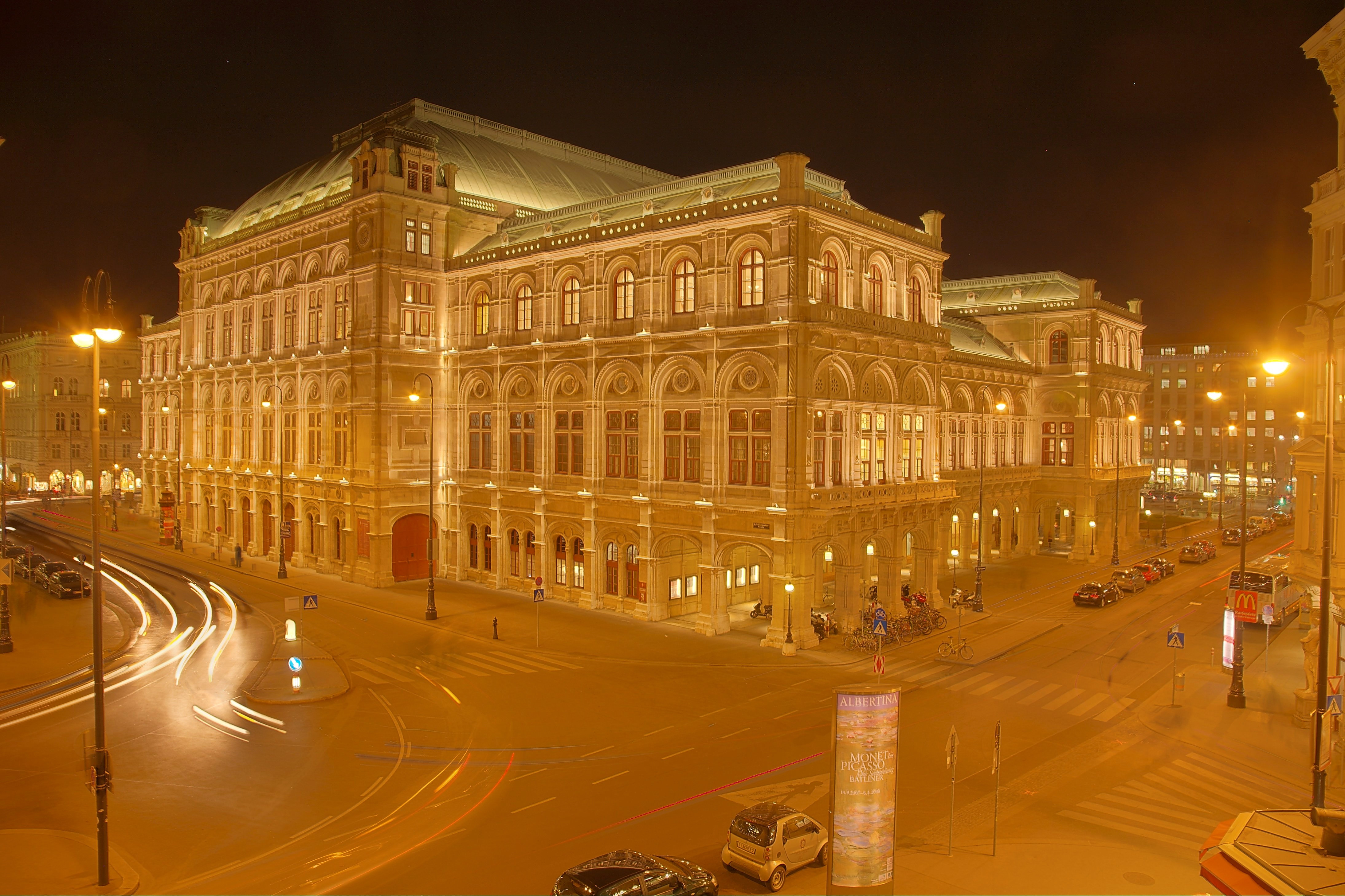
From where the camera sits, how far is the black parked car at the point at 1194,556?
198ft

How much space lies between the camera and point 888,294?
41.1m

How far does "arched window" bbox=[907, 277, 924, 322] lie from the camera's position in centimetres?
4294

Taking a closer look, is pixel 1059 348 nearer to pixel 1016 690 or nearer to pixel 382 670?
pixel 1016 690

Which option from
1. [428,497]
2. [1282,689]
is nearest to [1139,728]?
[1282,689]

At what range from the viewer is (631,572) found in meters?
41.8

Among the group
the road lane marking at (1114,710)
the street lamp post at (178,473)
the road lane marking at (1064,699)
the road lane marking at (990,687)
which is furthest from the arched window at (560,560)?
the street lamp post at (178,473)

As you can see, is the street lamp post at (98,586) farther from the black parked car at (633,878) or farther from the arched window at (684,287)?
the arched window at (684,287)

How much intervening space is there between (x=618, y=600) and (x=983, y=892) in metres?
27.6

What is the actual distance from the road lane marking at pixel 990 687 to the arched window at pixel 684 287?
2013 centimetres

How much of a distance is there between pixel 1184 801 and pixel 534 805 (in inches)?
614

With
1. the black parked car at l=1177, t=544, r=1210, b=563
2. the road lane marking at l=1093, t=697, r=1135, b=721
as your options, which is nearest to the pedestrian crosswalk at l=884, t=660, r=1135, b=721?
the road lane marking at l=1093, t=697, r=1135, b=721

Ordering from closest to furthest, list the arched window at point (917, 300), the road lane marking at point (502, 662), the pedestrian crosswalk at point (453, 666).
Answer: the pedestrian crosswalk at point (453, 666) < the road lane marking at point (502, 662) < the arched window at point (917, 300)

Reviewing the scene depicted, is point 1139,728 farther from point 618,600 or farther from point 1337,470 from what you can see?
point 618,600

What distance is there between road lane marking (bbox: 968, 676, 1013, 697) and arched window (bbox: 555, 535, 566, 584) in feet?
72.4
